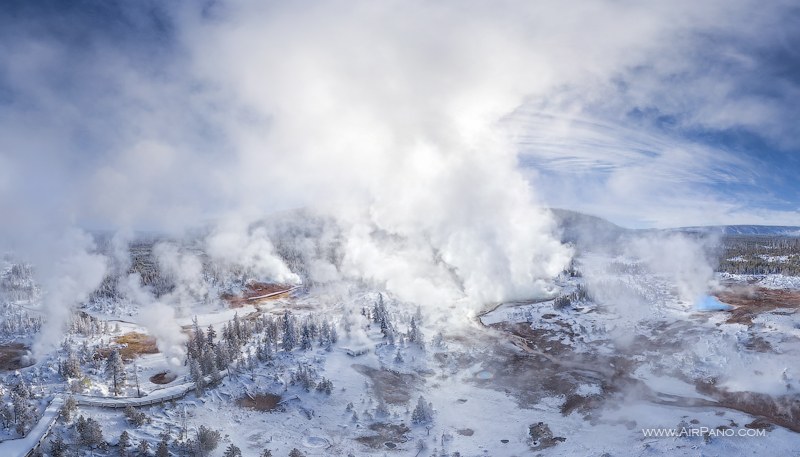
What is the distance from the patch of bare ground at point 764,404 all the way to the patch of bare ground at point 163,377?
74.0 metres

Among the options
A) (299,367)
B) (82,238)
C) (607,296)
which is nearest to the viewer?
(299,367)

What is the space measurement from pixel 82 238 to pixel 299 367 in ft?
211

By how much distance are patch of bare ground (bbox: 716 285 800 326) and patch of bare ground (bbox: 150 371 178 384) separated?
9401 cm

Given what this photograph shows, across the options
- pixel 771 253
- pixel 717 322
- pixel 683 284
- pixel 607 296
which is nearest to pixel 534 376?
pixel 717 322

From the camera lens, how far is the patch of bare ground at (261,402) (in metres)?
56.9

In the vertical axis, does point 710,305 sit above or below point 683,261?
below

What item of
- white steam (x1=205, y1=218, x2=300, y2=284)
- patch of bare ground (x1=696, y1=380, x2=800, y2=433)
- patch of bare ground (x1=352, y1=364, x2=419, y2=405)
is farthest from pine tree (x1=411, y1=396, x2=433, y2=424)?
white steam (x1=205, y1=218, x2=300, y2=284)

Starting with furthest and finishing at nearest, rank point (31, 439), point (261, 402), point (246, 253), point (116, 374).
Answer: point (246, 253)
point (116, 374)
point (261, 402)
point (31, 439)

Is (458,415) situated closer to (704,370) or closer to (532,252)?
A: (704,370)

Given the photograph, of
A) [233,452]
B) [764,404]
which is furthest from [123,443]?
[764,404]

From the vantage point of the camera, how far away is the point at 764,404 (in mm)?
50250

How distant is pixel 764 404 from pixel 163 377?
3167 inches

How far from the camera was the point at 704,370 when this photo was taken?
2375 inches

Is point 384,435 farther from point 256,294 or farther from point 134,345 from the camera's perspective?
point 256,294
